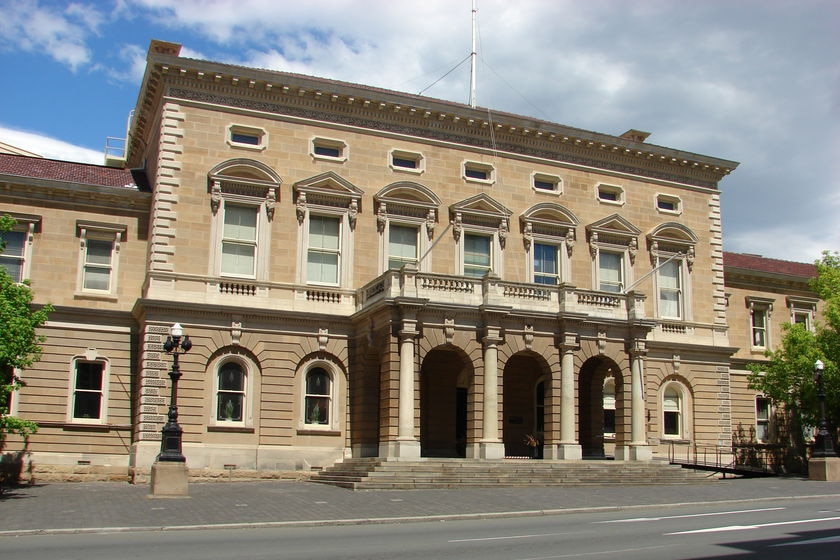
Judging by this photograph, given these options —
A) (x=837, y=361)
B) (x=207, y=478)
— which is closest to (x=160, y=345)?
(x=207, y=478)

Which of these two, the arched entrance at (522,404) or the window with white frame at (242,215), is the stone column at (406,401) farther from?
the arched entrance at (522,404)

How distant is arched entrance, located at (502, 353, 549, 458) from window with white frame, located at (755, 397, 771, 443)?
551 inches

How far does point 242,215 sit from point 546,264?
518 inches

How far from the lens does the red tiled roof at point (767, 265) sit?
48438 millimetres

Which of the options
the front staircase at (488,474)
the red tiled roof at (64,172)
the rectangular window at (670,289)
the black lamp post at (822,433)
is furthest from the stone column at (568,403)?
the red tiled roof at (64,172)

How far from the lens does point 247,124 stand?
112 feet

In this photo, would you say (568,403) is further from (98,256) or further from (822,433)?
(98,256)

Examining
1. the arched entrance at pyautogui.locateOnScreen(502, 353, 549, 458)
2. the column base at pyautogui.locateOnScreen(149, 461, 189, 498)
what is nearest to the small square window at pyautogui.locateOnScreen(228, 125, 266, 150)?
the arched entrance at pyautogui.locateOnScreen(502, 353, 549, 458)

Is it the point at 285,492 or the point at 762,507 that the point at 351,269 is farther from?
the point at 762,507

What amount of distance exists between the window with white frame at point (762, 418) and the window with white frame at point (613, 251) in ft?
36.5

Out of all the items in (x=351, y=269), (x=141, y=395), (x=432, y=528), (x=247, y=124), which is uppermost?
(x=247, y=124)

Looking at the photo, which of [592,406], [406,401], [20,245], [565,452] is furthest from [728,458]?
[20,245]

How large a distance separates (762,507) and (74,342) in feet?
77.6

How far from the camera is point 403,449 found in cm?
3003
